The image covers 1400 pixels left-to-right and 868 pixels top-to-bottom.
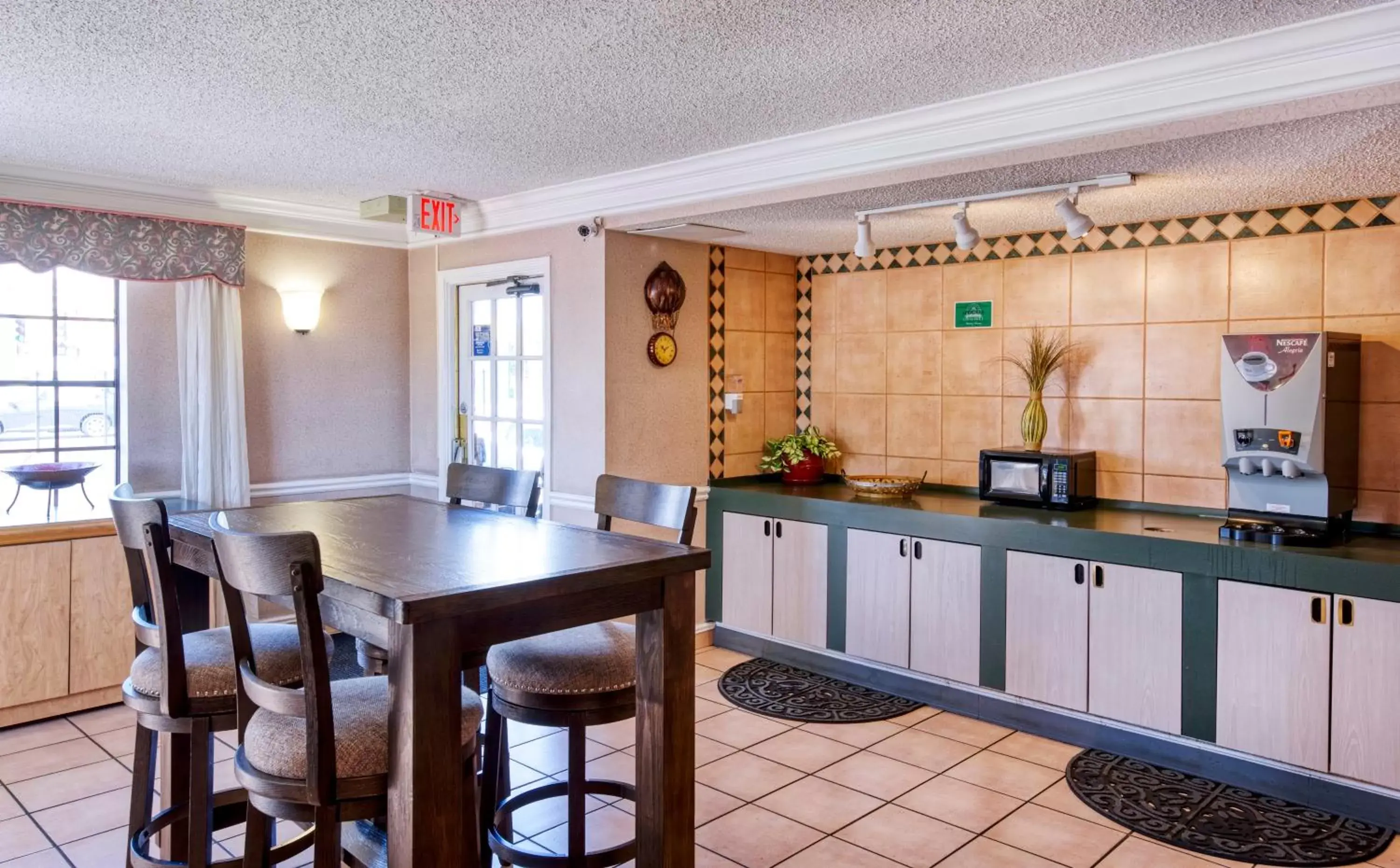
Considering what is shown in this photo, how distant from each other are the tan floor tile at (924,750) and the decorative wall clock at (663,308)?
2142mm

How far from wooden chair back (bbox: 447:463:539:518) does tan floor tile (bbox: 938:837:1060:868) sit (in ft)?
5.61

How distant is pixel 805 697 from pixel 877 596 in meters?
0.57

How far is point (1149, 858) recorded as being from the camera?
2.99 metres

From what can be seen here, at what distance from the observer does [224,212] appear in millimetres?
4945

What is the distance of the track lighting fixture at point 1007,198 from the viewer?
137 inches

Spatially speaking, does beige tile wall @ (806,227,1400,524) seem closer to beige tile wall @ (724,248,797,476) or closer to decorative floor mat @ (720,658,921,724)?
beige tile wall @ (724,248,797,476)

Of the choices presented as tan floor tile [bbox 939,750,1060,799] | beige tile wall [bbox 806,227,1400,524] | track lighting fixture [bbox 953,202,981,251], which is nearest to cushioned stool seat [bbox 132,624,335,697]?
tan floor tile [bbox 939,750,1060,799]

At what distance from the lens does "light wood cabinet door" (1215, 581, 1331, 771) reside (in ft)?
10.7

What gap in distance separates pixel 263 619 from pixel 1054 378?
422cm

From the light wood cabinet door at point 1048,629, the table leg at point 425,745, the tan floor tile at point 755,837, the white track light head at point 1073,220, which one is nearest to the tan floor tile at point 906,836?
the tan floor tile at point 755,837

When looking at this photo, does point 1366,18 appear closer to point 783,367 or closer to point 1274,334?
point 1274,334

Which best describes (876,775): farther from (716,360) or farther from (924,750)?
(716,360)

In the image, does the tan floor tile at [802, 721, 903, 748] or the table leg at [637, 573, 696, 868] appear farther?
the tan floor tile at [802, 721, 903, 748]

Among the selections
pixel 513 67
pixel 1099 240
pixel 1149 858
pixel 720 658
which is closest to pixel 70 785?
pixel 720 658
